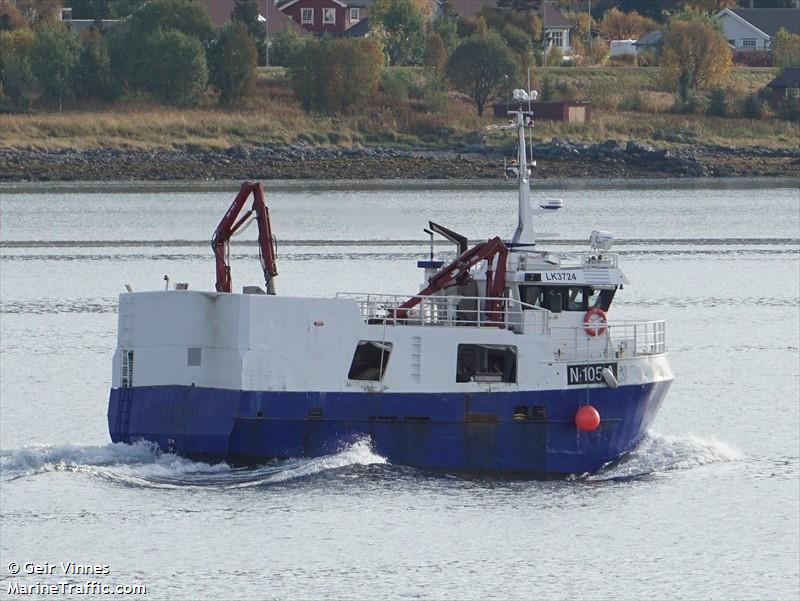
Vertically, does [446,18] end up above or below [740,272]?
above

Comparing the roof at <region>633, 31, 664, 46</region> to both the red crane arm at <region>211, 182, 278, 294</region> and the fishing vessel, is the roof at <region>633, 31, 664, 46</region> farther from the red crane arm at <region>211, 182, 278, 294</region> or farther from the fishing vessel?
the fishing vessel

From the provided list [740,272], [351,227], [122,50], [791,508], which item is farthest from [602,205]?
[791,508]

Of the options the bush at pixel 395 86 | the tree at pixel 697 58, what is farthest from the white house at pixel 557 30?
the bush at pixel 395 86

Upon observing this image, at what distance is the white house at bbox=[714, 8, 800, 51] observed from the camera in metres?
152

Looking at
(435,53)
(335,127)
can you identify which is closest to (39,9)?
(435,53)

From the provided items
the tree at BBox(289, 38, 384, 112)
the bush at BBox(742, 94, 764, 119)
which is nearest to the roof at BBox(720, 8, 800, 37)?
the bush at BBox(742, 94, 764, 119)

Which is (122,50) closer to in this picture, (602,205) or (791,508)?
(602,205)

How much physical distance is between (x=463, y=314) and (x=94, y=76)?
8330 cm

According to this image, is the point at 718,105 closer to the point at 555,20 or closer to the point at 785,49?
the point at 785,49

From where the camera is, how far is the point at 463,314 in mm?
35938

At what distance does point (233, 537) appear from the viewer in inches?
1230

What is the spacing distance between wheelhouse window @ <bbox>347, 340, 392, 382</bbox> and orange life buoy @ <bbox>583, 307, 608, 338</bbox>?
3905mm

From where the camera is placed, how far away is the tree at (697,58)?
130 m

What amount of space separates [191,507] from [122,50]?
8677 cm
